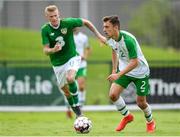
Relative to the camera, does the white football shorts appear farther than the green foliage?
No

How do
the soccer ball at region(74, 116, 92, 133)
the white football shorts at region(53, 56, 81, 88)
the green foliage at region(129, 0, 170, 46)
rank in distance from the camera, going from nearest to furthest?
the soccer ball at region(74, 116, 92, 133)
the white football shorts at region(53, 56, 81, 88)
the green foliage at region(129, 0, 170, 46)

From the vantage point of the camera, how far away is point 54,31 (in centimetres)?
1579

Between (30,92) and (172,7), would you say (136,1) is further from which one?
(30,92)

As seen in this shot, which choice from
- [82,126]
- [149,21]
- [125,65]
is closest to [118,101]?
[125,65]

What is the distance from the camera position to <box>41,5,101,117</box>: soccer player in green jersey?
615 inches

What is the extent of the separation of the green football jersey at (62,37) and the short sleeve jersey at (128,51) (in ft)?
4.14

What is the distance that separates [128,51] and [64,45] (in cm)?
190

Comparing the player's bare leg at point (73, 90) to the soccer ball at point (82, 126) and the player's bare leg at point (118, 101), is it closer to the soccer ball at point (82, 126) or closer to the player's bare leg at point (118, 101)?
the player's bare leg at point (118, 101)

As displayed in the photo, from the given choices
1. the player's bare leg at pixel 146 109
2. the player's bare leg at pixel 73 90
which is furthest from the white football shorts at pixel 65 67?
the player's bare leg at pixel 146 109

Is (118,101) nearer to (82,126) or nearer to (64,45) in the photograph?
(82,126)

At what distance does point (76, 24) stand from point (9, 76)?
28.9ft

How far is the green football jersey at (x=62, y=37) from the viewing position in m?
15.8

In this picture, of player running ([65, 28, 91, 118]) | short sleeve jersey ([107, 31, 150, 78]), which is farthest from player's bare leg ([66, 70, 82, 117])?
player running ([65, 28, 91, 118])

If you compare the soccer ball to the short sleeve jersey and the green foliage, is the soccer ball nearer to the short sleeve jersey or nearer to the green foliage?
the short sleeve jersey
